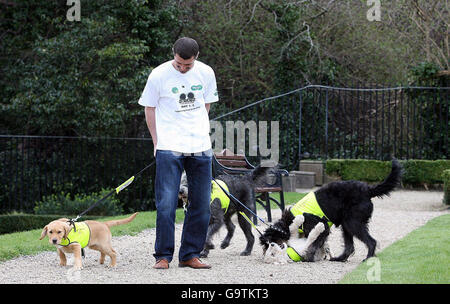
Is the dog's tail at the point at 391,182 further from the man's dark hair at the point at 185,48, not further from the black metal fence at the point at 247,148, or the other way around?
the black metal fence at the point at 247,148

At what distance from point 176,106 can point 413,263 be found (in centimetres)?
254

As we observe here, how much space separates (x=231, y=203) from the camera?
22.7 ft

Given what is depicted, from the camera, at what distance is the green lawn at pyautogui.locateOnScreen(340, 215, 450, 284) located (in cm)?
Answer: 498

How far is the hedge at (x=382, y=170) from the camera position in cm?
1341

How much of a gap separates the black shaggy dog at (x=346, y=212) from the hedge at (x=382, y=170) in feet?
24.9

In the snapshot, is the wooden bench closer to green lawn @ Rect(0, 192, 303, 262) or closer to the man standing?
green lawn @ Rect(0, 192, 303, 262)

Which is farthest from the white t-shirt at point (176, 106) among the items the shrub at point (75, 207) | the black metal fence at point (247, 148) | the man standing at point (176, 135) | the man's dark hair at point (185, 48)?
the black metal fence at point (247, 148)

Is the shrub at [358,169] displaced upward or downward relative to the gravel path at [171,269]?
upward

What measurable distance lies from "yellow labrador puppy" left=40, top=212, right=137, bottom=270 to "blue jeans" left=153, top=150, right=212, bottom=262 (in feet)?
1.75

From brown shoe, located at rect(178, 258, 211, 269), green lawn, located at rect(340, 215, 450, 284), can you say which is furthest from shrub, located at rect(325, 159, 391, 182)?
brown shoe, located at rect(178, 258, 211, 269)
